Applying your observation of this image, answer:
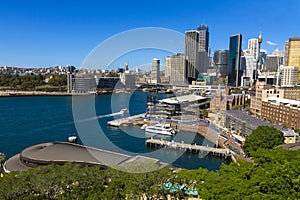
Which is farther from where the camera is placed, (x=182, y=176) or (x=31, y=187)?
(x=182, y=176)

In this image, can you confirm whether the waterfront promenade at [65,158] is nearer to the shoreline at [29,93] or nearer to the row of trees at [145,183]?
the row of trees at [145,183]

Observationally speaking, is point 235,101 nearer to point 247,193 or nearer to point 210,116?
point 210,116

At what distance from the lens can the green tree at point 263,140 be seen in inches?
252

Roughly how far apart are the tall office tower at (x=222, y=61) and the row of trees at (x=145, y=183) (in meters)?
34.9

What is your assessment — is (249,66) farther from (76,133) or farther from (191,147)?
(76,133)


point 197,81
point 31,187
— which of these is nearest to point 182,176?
point 31,187

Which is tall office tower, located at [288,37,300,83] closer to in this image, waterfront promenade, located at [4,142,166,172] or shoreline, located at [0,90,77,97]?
shoreline, located at [0,90,77,97]

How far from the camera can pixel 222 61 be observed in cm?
3816

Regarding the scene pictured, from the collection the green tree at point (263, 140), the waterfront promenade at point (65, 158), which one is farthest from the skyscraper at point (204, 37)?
the waterfront promenade at point (65, 158)

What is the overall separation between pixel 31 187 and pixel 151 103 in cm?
1133

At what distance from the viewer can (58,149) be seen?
219 inches

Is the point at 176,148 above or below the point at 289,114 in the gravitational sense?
below

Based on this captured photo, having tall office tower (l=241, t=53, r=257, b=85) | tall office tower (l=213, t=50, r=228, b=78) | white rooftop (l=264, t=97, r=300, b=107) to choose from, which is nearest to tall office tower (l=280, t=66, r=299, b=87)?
tall office tower (l=213, t=50, r=228, b=78)

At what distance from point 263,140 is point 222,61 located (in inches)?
1332
